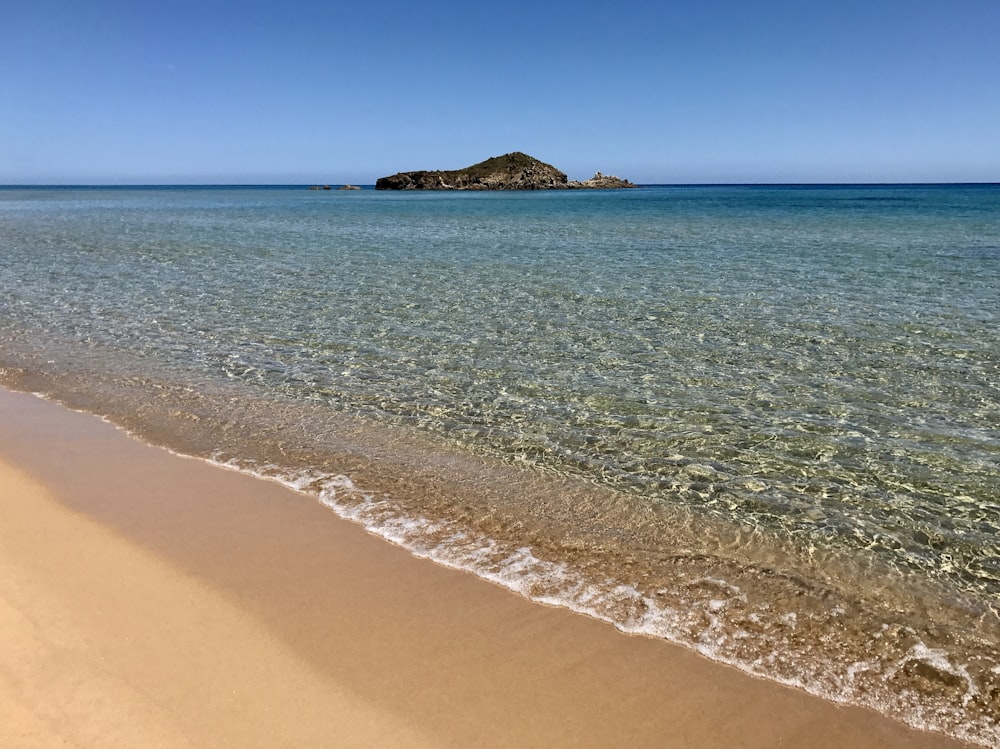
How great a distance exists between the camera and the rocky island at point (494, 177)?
166 metres

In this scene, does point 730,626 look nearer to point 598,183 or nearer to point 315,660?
point 315,660

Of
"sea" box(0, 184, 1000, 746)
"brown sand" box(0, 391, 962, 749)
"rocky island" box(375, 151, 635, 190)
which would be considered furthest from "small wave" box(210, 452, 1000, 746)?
"rocky island" box(375, 151, 635, 190)

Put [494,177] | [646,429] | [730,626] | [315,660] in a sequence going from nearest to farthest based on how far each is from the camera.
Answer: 1. [315,660]
2. [730,626]
3. [646,429]
4. [494,177]

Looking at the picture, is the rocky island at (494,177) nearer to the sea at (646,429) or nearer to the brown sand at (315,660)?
the sea at (646,429)

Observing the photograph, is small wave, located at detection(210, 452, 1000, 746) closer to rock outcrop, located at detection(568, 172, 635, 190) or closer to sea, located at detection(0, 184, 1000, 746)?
sea, located at detection(0, 184, 1000, 746)

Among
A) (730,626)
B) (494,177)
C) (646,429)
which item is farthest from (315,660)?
(494,177)

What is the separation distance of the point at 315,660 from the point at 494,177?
170987 mm

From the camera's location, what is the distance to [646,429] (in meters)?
7.69

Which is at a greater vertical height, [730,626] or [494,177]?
[494,177]

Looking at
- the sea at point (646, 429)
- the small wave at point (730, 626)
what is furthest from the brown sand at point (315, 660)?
the sea at point (646, 429)

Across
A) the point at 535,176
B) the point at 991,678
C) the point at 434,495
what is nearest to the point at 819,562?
the point at 991,678

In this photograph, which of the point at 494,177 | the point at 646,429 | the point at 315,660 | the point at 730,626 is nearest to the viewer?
the point at 315,660

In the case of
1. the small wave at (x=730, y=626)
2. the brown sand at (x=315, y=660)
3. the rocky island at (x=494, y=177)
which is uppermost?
the rocky island at (x=494, y=177)

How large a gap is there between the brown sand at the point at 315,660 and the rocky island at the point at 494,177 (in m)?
167
